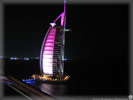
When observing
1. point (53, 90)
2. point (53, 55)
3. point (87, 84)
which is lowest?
point (87, 84)

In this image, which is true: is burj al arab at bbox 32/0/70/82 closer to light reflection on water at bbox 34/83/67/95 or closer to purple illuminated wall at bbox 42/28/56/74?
purple illuminated wall at bbox 42/28/56/74

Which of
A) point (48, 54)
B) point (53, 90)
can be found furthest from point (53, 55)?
point (53, 90)

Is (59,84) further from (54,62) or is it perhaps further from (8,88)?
(8,88)

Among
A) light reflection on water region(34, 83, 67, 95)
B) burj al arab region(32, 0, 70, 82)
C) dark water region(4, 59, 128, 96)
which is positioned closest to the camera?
light reflection on water region(34, 83, 67, 95)

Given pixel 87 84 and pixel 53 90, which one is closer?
pixel 53 90

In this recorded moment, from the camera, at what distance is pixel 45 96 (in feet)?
33.7

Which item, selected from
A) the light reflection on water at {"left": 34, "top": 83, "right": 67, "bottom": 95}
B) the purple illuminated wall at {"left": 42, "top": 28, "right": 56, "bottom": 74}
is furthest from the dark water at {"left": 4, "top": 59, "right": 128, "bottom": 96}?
the purple illuminated wall at {"left": 42, "top": 28, "right": 56, "bottom": 74}

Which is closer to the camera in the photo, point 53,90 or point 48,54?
point 53,90

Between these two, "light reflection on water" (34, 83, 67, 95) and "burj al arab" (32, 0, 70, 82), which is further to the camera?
"burj al arab" (32, 0, 70, 82)

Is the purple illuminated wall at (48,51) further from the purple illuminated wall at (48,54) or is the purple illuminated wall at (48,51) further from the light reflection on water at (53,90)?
the light reflection on water at (53,90)

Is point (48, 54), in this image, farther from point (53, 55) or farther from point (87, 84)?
point (87, 84)

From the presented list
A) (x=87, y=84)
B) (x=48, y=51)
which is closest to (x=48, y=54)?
(x=48, y=51)

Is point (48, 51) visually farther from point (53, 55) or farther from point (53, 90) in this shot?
point (53, 90)

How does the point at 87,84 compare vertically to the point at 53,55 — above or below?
below
